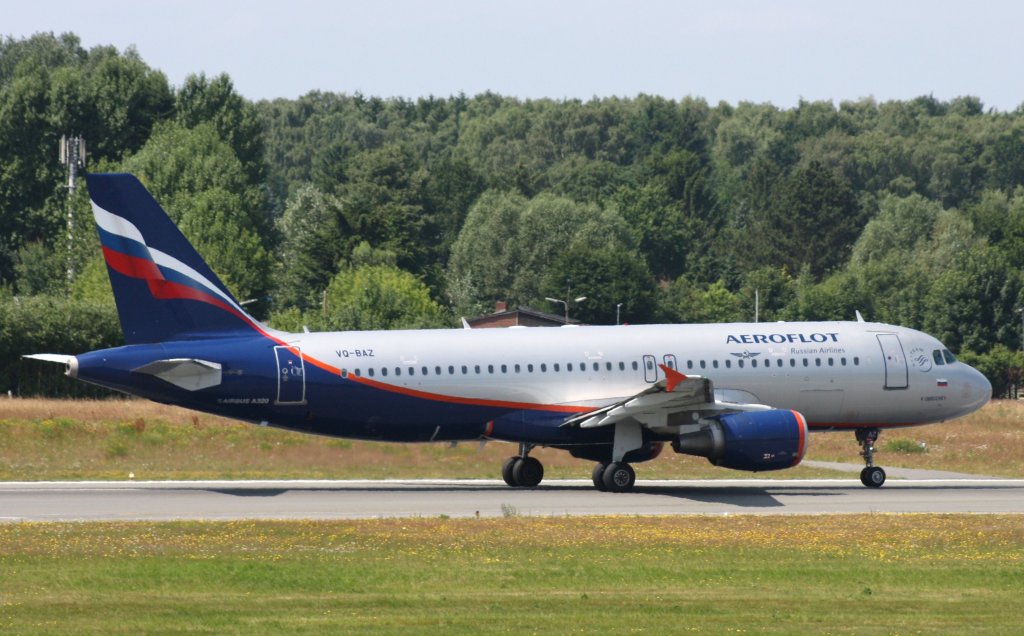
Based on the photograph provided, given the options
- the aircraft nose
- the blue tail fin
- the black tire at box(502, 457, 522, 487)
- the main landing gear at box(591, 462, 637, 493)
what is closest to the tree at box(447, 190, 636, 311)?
the aircraft nose

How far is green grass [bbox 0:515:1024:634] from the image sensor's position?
74.9 ft

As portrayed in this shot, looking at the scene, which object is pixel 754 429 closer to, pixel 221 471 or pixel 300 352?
pixel 300 352

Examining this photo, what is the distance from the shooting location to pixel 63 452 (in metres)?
53.3

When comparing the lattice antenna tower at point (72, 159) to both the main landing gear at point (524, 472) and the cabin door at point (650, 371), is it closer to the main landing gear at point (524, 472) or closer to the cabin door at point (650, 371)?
the main landing gear at point (524, 472)

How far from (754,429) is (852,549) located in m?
9.97

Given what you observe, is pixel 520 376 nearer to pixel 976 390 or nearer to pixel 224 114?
pixel 976 390

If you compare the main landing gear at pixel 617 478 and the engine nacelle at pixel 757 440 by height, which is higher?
the engine nacelle at pixel 757 440

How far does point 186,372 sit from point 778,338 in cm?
1519

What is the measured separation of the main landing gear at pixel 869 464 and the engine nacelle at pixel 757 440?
4193 mm

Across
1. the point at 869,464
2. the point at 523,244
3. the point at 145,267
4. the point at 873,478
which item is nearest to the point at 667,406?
the point at 873,478

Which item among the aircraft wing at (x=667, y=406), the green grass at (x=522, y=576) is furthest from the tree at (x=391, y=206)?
the green grass at (x=522, y=576)

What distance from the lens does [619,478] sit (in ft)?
137

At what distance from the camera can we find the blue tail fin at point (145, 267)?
131 feet

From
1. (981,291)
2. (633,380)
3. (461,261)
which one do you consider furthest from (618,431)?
(461,261)
